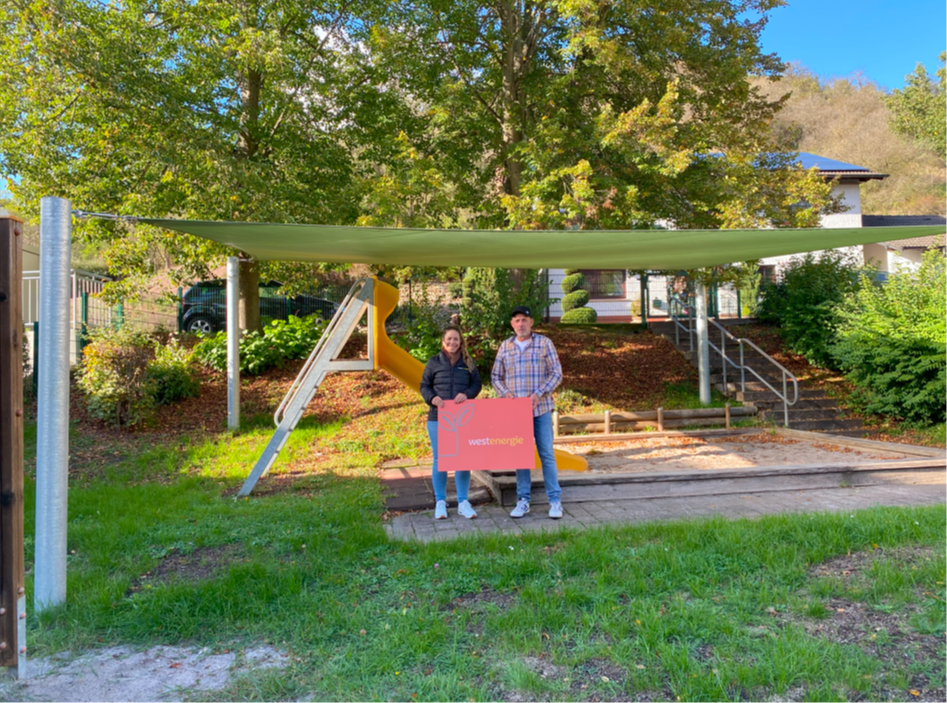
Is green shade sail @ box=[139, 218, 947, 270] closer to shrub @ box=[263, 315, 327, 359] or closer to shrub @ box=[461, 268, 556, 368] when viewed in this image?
shrub @ box=[461, 268, 556, 368]

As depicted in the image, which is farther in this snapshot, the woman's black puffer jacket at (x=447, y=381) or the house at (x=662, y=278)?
the house at (x=662, y=278)

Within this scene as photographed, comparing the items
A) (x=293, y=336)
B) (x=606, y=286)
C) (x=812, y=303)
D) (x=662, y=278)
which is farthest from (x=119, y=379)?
(x=606, y=286)

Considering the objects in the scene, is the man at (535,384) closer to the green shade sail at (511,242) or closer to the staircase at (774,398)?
the green shade sail at (511,242)

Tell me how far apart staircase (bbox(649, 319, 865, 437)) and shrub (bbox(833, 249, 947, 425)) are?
48 cm

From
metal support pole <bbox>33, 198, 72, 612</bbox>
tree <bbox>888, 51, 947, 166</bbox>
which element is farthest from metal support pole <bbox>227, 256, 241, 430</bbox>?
tree <bbox>888, 51, 947, 166</bbox>

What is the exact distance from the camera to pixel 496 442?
4879mm

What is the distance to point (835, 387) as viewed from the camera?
11.3 meters

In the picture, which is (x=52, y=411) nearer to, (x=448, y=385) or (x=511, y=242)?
(x=448, y=385)

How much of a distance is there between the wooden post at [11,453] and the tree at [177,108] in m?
7.19

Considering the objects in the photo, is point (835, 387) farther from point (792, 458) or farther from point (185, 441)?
point (185, 441)

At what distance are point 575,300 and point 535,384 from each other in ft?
52.3

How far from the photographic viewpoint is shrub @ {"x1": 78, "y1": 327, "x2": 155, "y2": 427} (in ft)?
30.0

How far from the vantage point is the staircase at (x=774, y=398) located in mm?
9891

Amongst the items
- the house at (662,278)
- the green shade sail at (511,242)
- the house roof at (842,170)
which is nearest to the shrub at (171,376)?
the green shade sail at (511,242)
